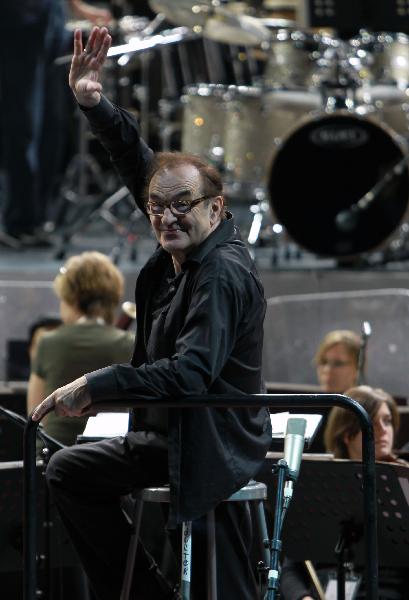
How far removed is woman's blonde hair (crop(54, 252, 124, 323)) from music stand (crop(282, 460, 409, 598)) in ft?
7.25

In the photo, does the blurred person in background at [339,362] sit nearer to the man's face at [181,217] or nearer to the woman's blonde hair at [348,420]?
the woman's blonde hair at [348,420]

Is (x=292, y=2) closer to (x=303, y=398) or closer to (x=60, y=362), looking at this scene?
(x=60, y=362)

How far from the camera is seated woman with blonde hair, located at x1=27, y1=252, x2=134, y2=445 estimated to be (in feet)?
21.9

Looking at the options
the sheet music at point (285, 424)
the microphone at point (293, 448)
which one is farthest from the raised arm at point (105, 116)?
the microphone at point (293, 448)

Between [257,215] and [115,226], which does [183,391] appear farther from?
[115,226]

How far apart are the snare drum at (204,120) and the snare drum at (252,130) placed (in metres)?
0.08

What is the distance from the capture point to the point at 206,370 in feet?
14.3

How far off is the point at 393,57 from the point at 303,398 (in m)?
7.85

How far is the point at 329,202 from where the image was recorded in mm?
10586

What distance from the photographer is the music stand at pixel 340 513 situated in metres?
4.94

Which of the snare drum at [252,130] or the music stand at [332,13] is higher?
the music stand at [332,13]

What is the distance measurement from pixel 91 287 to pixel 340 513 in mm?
2418

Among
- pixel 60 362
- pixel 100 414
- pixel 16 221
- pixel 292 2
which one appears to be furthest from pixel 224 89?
pixel 100 414

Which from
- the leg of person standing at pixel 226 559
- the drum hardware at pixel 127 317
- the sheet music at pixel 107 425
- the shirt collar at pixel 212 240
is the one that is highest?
the shirt collar at pixel 212 240
